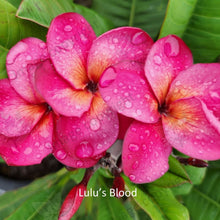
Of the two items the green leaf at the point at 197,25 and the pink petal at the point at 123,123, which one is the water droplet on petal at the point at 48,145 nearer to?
the pink petal at the point at 123,123

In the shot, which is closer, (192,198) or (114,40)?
(114,40)

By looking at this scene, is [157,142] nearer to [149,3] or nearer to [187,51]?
[187,51]

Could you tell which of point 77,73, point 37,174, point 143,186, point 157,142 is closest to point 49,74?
point 77,73

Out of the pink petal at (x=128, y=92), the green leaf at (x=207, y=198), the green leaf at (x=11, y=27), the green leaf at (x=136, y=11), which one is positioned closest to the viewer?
the pink petal at (x=128, y=92)

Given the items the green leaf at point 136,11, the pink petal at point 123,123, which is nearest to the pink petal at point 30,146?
the pink petal at point 123,123

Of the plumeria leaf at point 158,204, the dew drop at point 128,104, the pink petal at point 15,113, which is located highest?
the dew drop at point 128,104

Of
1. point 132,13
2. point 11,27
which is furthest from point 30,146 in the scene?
point 132,13
